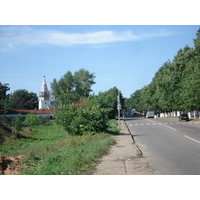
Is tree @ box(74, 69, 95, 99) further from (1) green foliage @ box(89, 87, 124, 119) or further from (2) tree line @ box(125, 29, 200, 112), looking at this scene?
(2) tree line @ box(125, 29, 200, 112)

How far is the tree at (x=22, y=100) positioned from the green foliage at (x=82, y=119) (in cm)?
9269

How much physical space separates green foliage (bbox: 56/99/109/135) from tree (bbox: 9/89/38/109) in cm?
9269

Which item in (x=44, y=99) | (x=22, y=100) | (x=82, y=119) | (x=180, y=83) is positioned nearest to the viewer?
(x=82, y=119)

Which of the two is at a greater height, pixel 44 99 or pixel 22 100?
pixel 44 99

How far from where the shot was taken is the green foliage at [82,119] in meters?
22.0

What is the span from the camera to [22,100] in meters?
115

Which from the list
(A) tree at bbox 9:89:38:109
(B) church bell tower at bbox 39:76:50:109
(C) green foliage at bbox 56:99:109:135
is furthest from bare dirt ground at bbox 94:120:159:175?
(B) church bell tower at bbox 39:76:50:109

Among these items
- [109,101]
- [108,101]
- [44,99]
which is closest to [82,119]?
[108,101]

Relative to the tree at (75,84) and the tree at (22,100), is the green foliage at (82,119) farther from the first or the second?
the tree at (22,100)

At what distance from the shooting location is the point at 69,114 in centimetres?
2298

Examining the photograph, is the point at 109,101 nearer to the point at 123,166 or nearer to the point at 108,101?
the point at 108,101

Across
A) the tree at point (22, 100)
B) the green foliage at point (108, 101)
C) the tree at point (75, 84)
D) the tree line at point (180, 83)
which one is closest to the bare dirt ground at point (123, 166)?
the green foliage at point (108, 101)

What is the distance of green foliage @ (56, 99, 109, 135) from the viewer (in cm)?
2203

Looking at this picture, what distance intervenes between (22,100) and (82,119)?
9828 cm
